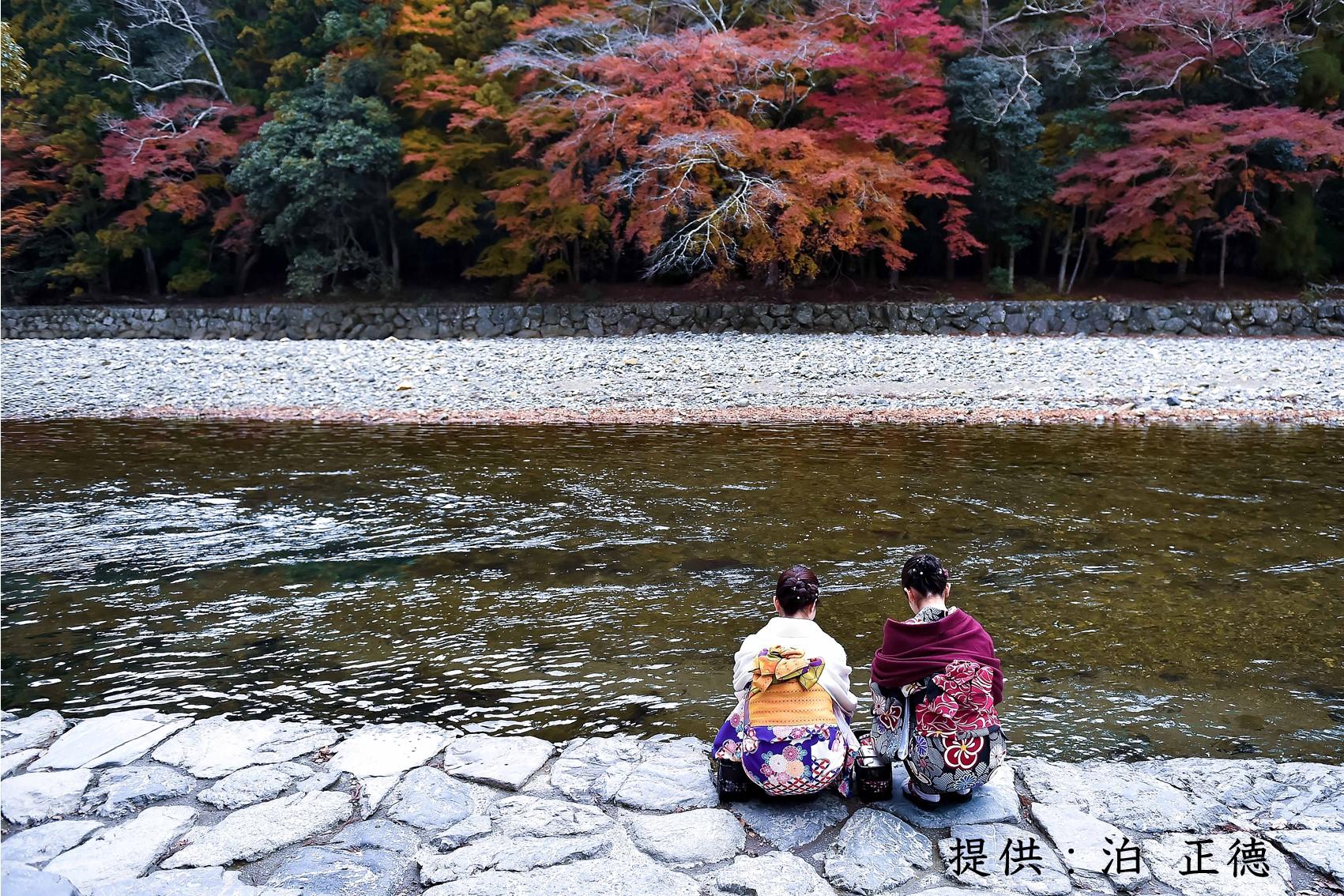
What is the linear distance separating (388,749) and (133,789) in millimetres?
873

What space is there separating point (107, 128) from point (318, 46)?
17.8 feet

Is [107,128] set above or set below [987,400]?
above

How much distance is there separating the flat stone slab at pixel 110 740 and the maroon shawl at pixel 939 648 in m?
2.90

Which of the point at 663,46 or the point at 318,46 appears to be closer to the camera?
the point at 663,46

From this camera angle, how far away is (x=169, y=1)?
22.9m

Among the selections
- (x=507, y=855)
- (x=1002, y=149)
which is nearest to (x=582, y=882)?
(x=507, y=855)

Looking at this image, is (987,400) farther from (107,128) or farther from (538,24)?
(107,128)

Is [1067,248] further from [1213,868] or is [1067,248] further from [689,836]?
[689,836]

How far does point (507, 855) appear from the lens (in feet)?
9.55

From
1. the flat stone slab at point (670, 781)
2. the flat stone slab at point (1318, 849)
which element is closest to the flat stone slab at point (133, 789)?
the flat stone slab at point (1318, 849)

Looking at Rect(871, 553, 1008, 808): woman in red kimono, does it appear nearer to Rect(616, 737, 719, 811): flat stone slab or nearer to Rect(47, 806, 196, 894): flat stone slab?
Rect(616, 737, 719, 811): flat stone slab

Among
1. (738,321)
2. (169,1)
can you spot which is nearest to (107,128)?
(169,1)

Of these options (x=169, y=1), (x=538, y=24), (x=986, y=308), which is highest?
(x=169, y=1)

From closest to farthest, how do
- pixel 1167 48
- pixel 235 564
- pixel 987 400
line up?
pixel 235 564 → pixel 987 400 → pixel 1167 48
